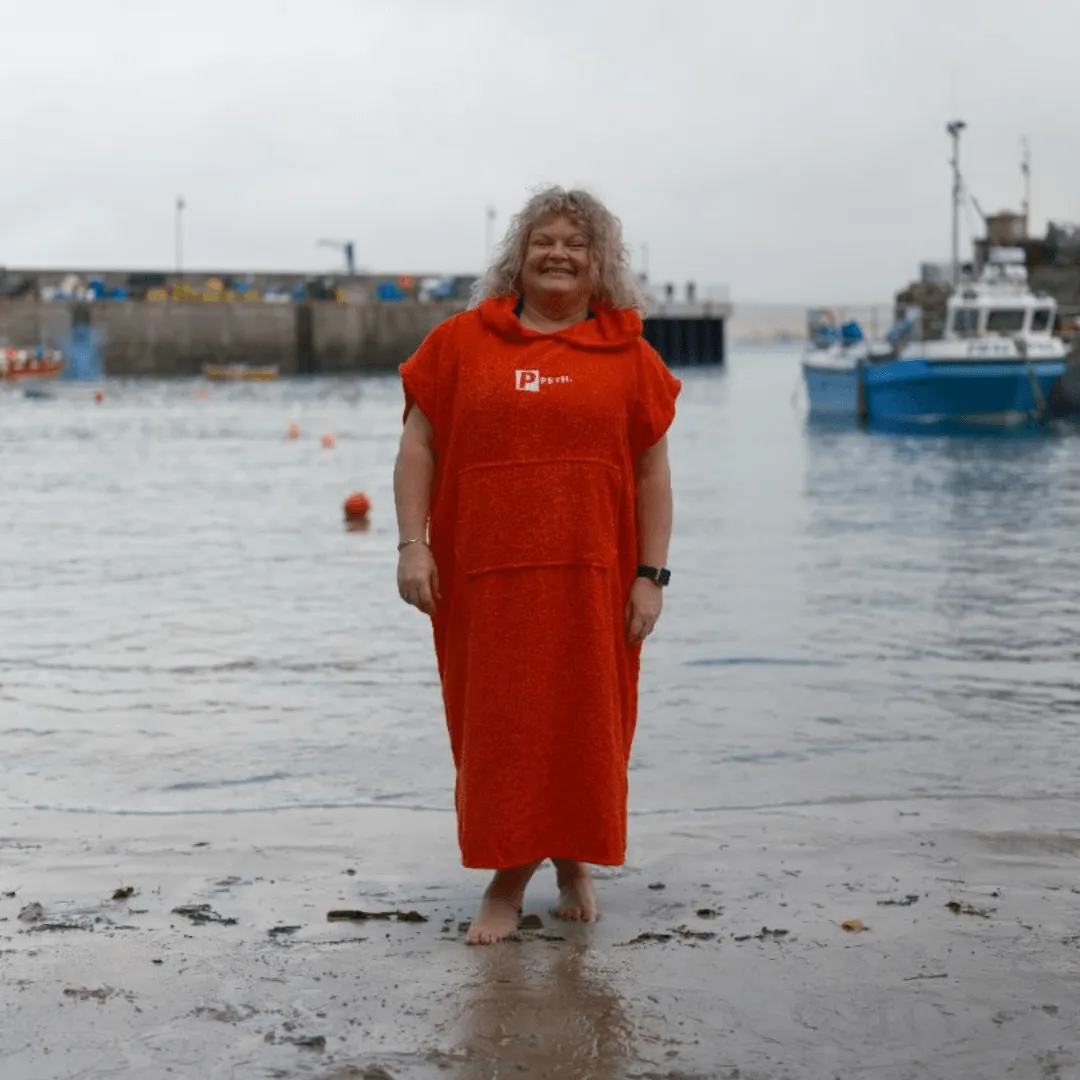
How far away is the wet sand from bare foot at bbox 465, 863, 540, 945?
2.6 inches

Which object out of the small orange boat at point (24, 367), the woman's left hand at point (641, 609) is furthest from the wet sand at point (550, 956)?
the small orange boat at point (24, 367)

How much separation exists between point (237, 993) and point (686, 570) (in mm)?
10018

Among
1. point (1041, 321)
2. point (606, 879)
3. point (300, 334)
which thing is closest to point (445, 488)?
point (606, 879)

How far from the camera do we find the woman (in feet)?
13.4

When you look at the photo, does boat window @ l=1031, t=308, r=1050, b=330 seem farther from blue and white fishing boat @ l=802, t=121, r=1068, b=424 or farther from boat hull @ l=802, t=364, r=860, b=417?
boat hull @ l=802, t=364, r=860, b=417

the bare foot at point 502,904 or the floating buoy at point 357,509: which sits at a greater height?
the bare foot at point 502,904

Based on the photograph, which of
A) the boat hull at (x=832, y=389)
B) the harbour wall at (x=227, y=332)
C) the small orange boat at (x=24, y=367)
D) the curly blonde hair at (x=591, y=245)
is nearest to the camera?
the curly blonde hair at (x=591, y=245)

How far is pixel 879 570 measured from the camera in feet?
44.7

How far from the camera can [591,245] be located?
4199mm

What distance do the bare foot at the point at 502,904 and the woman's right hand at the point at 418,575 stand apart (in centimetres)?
63

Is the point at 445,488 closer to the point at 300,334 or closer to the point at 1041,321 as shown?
the point at 1041,321

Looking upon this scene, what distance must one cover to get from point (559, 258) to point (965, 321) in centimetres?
3571

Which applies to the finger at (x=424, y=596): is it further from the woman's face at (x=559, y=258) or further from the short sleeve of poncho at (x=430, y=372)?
the woman's face at (x=559, y=258)

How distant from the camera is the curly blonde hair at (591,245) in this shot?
13.8 feet
